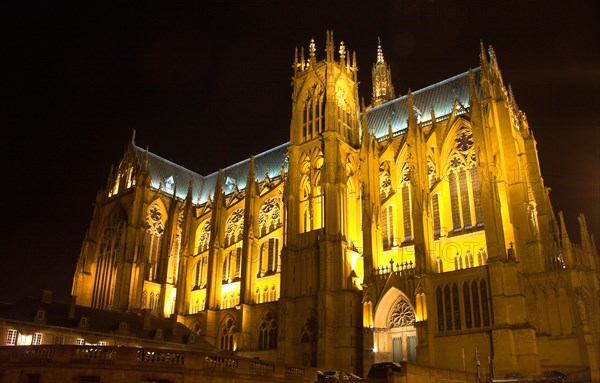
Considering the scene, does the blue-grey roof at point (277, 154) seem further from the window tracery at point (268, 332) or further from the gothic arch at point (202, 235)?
the window tracery at point (268, 332)

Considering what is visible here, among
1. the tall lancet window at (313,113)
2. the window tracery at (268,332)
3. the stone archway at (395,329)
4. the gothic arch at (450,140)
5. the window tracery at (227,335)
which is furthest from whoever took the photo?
the window tracery at (227,335)

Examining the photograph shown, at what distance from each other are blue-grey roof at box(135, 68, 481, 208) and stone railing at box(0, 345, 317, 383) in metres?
30.6

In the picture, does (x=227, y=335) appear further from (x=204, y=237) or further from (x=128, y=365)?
(x=128, y=365)

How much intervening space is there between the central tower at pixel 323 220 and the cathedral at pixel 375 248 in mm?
124

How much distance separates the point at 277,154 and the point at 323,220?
21.4 m

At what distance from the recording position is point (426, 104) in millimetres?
50812

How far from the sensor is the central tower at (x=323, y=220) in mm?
41219

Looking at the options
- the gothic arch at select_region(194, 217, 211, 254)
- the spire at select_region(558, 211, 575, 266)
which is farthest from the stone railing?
the gothic arch at select_region(194, 217, 211, 254)

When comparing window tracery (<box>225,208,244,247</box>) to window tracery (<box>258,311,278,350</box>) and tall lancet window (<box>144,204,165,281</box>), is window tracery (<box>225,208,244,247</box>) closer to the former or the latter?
tall lancet window (<box>144,204,165,281</box>)

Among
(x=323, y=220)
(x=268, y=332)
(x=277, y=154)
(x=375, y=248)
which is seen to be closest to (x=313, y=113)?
(x=323, y=220)

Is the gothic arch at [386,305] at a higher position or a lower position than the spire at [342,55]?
lower

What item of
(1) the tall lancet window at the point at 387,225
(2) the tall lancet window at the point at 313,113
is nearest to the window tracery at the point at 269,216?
(2) the tall lancet window at the point at 313,113

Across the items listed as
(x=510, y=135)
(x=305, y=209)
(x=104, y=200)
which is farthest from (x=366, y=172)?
(x=104, y=200)

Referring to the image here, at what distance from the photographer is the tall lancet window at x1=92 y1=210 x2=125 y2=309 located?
58900 mm
